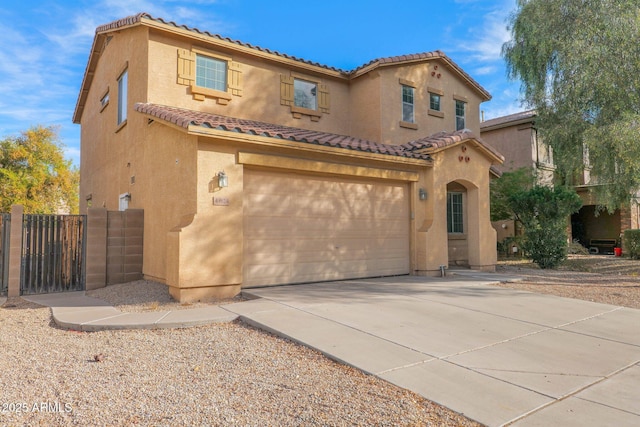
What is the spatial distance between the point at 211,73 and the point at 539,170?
1796 centimetres

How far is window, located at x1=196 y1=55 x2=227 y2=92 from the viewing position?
11.4 m

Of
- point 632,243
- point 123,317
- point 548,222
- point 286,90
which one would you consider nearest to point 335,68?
point 286,90

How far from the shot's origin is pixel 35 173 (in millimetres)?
27984

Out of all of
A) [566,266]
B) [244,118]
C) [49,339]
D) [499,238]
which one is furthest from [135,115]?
[499,238]

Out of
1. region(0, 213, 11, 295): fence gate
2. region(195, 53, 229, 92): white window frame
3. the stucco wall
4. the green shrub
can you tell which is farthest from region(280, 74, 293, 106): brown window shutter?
the green shrub

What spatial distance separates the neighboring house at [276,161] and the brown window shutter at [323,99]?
0.04m

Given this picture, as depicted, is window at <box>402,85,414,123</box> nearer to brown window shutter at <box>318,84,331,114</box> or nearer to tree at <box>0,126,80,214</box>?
brown window shutter at <box>318,84,331,114</box>

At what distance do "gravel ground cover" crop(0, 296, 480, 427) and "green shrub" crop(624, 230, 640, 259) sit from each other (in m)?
19.3

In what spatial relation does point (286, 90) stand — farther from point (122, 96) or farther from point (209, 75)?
point (122, 96)

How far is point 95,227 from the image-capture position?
9258mm

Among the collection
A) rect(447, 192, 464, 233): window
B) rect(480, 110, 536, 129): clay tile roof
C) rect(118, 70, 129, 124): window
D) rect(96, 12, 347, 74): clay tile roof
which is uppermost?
rect(480, 110, 536, 129): clay tile roof

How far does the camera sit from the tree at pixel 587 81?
11.0 metres

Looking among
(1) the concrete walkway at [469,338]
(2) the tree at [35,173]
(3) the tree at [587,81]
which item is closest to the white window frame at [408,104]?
(3) the tree at [587,81]

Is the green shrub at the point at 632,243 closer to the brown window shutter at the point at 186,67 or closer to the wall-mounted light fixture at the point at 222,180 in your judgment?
the wall-mounted light fixture at the point at 222,180
